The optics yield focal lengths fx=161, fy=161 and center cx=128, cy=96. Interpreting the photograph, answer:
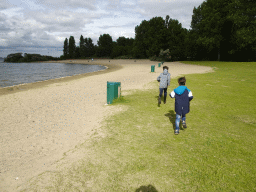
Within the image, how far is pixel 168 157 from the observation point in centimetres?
388

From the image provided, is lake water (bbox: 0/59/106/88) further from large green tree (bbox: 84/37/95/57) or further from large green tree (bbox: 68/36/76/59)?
large green tree (bbox: 68/36/76/59)

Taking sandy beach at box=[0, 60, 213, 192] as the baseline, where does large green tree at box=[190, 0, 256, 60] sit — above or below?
above

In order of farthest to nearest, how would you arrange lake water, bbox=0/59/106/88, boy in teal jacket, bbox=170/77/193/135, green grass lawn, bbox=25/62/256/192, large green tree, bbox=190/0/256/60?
large green tree, bbox=190/0/256/60 < lake water, bbox=0/59/106/88 < boy in teal jacket, bbox=170/77/193/135 < green grass lawn, bbox=25/62/256/192

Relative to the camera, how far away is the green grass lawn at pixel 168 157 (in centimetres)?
312

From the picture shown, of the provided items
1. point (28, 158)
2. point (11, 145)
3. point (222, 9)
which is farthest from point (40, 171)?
point (222, 9)

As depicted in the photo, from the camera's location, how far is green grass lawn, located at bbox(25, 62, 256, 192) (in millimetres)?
3117

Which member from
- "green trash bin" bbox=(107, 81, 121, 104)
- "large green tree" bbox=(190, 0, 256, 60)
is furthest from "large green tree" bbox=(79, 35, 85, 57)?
"green trash bin" bbox=(107, 81, 121, 104)

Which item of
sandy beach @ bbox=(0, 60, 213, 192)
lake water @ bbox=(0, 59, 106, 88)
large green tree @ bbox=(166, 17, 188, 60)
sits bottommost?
sandy beach @ bbox=(0, 60, 213, 192)

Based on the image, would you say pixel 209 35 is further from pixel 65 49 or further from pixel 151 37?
pixel 65 49

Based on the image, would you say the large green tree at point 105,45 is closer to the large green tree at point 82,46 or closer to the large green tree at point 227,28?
the large green tree at point 82,46

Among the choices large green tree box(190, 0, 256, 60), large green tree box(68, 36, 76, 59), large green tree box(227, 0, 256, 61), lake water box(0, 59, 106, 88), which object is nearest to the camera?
lake water box(0, 59, 106, 88)

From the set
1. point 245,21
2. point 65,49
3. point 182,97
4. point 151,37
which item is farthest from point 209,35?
point 65,49

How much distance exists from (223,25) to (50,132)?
51162 mm

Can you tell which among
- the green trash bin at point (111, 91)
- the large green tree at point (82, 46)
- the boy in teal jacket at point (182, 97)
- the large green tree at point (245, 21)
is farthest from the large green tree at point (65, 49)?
the boy in teal jacket at point (182, 97)
